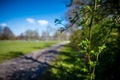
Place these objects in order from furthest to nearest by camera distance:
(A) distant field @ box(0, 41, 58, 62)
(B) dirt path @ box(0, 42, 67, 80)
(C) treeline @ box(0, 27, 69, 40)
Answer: (C) treeline @ box(0, 27, 69, 40) < (A) distant field @ box(0, 41, 58, 62) < (B) dirt path @ box(0, 42, 67, 80)

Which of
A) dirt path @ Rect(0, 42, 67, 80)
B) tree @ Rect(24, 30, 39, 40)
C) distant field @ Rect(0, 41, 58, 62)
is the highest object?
tree @ Rect(24, 30, 39, 40)

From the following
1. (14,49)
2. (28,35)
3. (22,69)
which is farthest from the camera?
(28,35)

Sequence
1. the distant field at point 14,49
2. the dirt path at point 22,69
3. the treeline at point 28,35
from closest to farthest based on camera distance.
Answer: the dirt path at point 22,69, the distant field at point 14,49, the treeline at point 28,35

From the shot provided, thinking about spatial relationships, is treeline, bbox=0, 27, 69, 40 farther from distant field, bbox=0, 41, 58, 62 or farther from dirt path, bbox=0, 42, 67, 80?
dirt path, bbox=0, 42, 67, 80

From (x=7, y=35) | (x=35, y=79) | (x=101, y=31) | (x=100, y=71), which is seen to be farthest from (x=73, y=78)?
(x=7, y=35)

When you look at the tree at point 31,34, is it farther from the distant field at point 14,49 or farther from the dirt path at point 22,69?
the dirt path at point 22,69

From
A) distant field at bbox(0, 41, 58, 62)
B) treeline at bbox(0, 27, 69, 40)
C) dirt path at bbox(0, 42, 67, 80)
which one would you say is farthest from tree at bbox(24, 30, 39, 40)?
dirt path at bbox(0, 42, 67, 80)

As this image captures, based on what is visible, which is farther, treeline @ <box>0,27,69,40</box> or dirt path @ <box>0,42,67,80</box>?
treeline @ <box>0,27,69,40</box>

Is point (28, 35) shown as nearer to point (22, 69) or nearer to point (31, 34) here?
point (31, 34)

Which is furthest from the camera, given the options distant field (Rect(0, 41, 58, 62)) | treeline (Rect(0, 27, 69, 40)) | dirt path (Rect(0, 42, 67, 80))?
treeline (Rect(0, 27, 69, 40))

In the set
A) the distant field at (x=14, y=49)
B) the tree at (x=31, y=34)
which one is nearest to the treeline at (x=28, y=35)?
the tree at (x=31, y=34)

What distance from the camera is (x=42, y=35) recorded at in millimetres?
143625

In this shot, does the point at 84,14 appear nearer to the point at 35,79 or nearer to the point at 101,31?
the point at 101,31

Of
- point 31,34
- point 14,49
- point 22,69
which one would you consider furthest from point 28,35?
point 22,69
